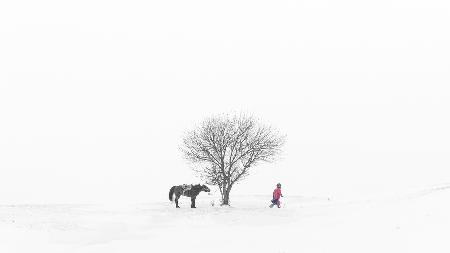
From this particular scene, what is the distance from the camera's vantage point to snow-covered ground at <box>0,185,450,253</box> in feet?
76.7

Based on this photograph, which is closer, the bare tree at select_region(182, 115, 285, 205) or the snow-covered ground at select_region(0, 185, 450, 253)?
the snow-covered ground at select_region(0, 185, 450, 253)

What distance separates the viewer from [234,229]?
30.1m

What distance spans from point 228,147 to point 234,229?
12.8 m

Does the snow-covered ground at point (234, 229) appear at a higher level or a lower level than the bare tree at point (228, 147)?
lower

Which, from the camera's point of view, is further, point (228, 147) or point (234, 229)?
point (228, 147)

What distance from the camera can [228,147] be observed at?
4225cm

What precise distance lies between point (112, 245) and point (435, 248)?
48.5 ft

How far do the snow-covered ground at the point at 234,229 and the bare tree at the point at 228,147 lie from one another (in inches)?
174

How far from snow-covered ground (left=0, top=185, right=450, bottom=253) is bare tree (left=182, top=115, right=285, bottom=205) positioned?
4.41 metres

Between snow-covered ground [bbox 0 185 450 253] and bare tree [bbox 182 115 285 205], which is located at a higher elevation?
bare tree [bbox 182 115 285 205]

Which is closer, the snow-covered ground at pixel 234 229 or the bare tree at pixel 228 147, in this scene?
the snow-covered ground at pixel 234 229

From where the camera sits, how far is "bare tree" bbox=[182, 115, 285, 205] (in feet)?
138

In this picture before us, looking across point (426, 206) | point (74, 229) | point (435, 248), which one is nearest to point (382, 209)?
point (426, 206)

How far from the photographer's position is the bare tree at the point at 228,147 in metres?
42.0
